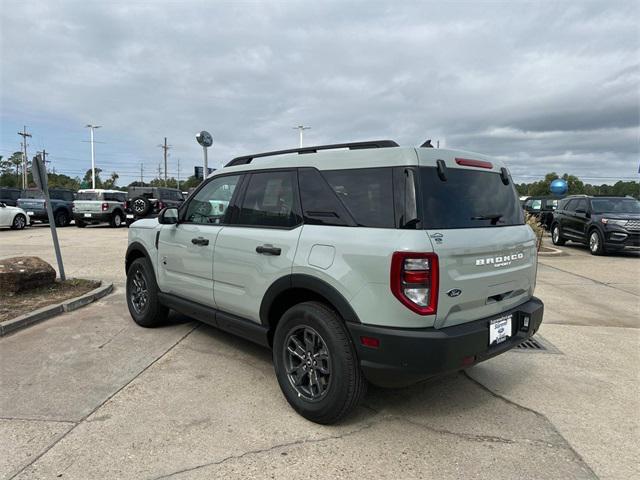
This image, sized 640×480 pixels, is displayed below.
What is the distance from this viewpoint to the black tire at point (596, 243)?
12.3 m

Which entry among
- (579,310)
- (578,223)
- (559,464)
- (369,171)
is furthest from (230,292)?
(578,223)

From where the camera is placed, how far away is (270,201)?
3.53m

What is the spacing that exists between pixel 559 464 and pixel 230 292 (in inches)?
104

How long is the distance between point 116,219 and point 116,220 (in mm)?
69

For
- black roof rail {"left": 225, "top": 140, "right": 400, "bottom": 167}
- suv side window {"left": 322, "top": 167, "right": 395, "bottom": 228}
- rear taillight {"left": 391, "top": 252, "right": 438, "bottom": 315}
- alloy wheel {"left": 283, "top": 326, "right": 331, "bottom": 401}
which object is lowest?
alloy wheel {"left": 283, "top": 326, "right": 331, "bottom": 401}

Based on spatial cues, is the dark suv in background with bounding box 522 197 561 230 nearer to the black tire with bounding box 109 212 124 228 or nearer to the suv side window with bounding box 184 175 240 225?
the suv side window with bounding box 184 175 240 225

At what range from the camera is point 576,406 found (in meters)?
3.36

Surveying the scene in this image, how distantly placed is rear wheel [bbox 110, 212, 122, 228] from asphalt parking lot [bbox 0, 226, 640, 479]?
55.5 feet

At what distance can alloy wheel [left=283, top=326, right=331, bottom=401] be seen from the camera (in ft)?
9.80

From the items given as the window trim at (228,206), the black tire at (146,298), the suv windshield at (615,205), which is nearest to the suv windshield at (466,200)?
the window trim at (228,206)

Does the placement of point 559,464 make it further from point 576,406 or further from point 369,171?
point 369,171

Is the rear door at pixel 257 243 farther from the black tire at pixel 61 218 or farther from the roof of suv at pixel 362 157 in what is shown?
the black tire at pixel 61 218

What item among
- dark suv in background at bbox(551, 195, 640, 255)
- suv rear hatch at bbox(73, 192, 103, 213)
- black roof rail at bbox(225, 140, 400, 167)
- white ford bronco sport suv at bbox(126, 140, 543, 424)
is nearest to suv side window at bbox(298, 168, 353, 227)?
white ford bronco sport suv at bbox(126, 140, 543, 424)

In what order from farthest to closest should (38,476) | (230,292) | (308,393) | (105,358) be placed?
(105,358) < (230,292) < (308,393) < (38,476)
